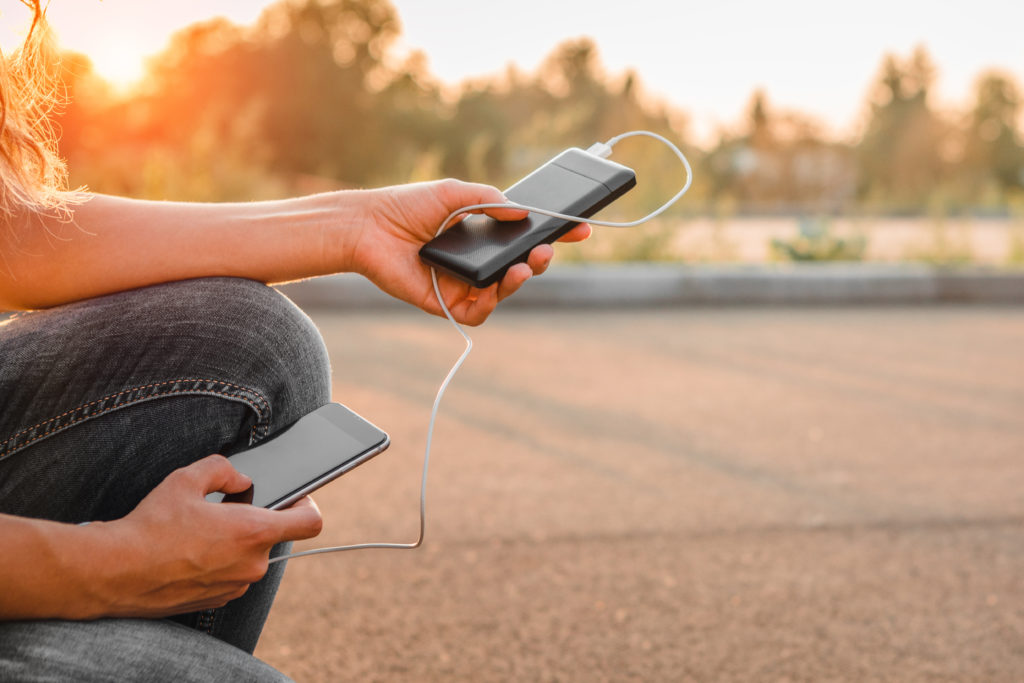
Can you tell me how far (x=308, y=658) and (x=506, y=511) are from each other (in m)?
0.78

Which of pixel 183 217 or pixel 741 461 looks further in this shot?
pixel 741 461

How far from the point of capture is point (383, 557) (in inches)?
75.7

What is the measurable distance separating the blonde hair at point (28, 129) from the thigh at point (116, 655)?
0.56m

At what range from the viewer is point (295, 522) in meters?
0.89

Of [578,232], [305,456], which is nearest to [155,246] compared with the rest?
[305,456]

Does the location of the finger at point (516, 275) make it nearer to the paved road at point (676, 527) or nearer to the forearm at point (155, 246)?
the forearm at point (155, 246)

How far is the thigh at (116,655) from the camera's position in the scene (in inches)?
29.4

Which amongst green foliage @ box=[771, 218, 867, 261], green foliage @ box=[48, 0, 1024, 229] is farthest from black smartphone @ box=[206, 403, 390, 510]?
green foliage @ box=[48, 0, 1024, 229]

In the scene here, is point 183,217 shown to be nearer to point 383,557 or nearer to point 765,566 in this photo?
point 383,557

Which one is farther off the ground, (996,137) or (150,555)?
(150,555)

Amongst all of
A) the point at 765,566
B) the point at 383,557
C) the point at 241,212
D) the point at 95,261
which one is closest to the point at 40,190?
the point at 95,261

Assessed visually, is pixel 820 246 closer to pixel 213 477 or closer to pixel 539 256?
pixel 539 256

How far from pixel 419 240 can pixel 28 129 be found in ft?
1.78

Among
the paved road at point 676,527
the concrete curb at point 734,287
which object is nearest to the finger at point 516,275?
the paved road at point 676,527
